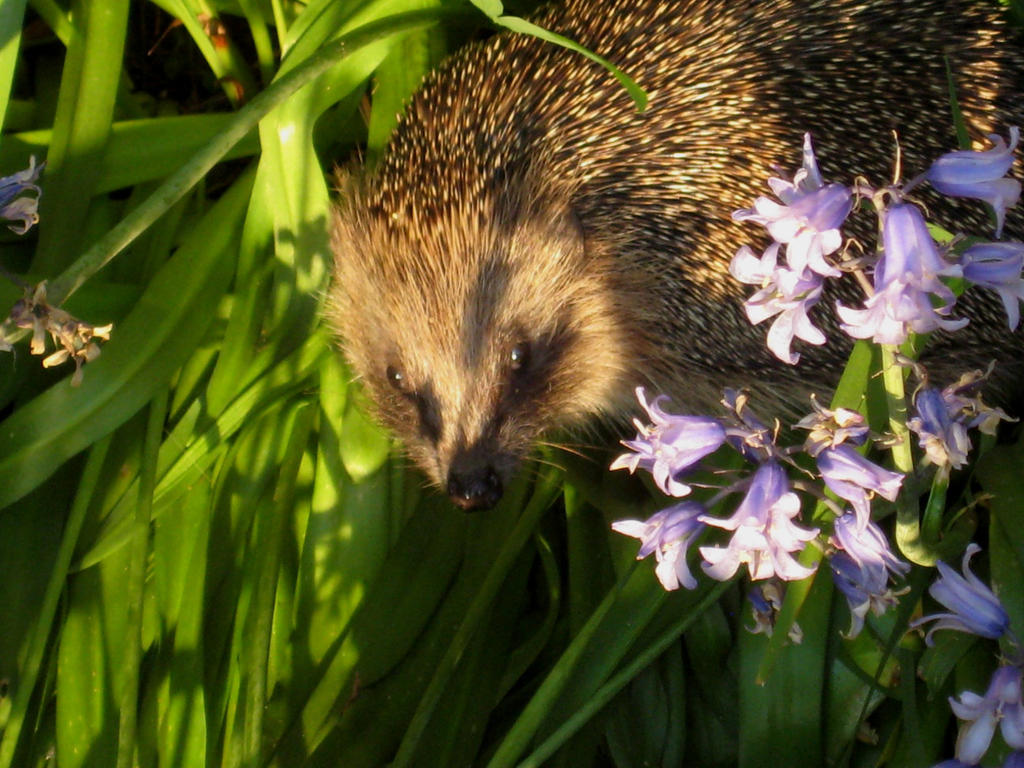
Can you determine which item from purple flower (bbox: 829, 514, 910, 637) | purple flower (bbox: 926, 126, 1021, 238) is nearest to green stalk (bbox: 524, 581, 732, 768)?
purple flower (bbox: 829, 514, 910, 637)

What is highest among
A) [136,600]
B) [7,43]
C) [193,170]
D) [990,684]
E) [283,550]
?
[7,43]

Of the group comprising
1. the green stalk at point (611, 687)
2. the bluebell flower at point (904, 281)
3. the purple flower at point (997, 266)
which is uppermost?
the bluebell flower at point (904, 281)

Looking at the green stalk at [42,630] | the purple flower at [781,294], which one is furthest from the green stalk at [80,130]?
the purple flower at [781,294]

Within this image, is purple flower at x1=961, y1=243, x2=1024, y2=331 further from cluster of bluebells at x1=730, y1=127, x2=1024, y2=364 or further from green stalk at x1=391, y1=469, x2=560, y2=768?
green stalk at x1=391, y1=469, x2=560, y2=768

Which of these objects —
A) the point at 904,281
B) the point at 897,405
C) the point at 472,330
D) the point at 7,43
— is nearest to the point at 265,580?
the point at 472,330

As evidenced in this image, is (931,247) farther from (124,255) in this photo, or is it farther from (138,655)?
(124,255)

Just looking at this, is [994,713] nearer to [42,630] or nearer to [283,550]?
[283,550]

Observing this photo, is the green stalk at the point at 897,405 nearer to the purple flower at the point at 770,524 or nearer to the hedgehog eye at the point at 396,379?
the purple flower at the point at 770,524
